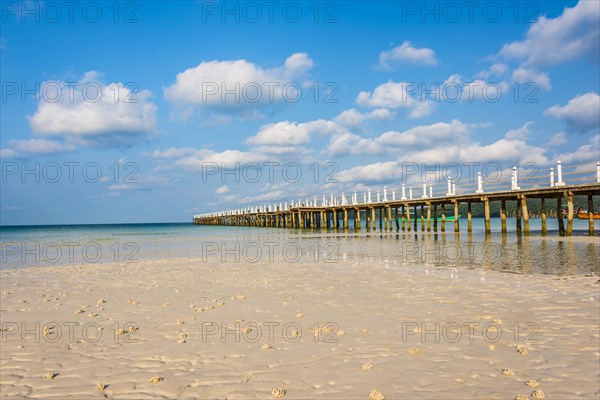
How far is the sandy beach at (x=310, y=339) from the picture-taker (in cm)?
436

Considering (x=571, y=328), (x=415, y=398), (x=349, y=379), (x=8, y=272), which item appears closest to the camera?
(x=415, y=398)

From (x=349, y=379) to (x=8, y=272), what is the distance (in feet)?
48.0

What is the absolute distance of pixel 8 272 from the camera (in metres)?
14.9

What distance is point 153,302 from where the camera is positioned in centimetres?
877

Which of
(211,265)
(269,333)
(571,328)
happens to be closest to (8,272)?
(211,265)

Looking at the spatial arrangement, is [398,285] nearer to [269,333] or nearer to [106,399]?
[269,333]

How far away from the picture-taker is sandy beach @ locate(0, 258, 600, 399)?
4363mm

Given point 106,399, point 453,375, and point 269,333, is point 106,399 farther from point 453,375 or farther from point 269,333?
point 453,375

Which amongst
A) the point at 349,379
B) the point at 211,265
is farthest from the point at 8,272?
the point at 349,379

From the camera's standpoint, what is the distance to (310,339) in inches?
233

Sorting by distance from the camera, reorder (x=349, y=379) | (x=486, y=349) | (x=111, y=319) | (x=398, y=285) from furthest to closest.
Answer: (x=398, y=285), (x=111, y=319), (x=486, y=349), (x=349, y=379)

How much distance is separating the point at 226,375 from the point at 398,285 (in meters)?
6.01

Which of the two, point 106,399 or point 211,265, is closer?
point 106,399

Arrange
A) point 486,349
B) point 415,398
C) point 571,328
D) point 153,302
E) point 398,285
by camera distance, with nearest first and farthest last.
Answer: point 415,398 < point 486,349 < point 571,328 < point 153,302 < point 398,285
